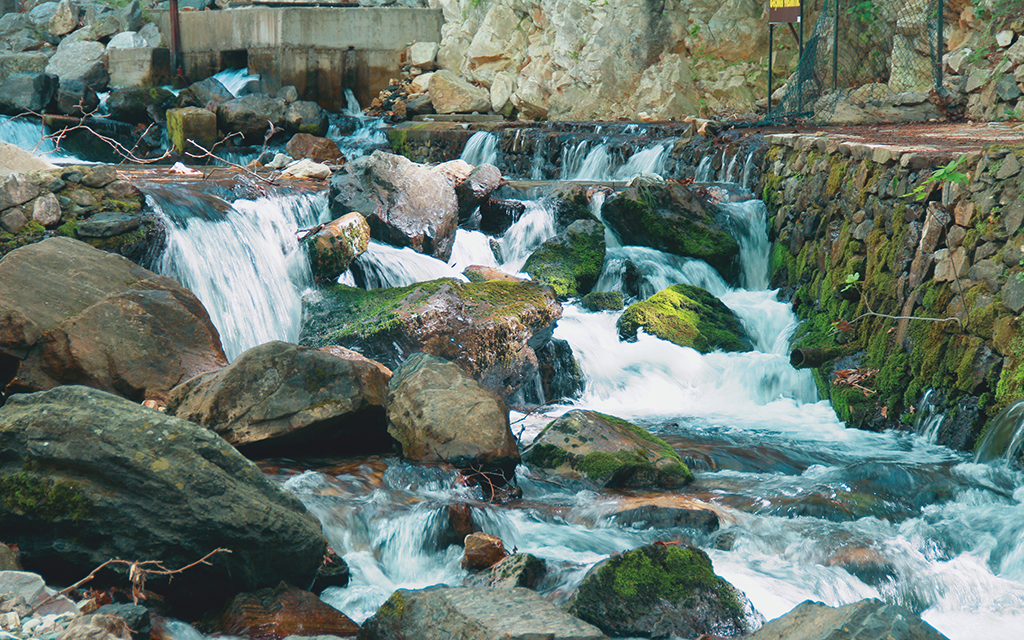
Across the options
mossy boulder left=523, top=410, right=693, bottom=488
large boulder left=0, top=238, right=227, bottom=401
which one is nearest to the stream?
mossy boulder left=523, top=410, right=693, bottom=488

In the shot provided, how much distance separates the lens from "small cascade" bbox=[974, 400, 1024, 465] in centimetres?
475

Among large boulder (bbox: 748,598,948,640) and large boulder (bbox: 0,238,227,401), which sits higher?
large boulder (bbox: 748,598,948,640)

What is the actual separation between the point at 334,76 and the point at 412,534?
1403 centimetres

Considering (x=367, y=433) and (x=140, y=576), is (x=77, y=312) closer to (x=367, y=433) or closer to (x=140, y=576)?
(x=367, y=433)

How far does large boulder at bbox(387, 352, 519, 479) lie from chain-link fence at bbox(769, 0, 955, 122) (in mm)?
8045

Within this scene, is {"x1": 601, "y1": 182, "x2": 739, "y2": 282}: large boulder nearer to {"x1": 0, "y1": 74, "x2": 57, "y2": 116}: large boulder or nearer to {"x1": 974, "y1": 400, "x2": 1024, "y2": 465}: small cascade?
{"x1": 974, "y1": 400, "x2": 1024, "y2": 465}: small cascade

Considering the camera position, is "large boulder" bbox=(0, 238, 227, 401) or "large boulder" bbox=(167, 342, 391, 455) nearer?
"large boulder" bbox=(167, 342, 391, 455)

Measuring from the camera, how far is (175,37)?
17188 mm

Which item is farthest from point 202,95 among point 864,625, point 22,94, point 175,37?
point 864,625

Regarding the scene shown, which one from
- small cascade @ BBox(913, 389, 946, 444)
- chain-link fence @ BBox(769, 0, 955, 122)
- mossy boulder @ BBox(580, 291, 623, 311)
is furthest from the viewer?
chain-link fence @ BBox(769, 0, 955, 122)

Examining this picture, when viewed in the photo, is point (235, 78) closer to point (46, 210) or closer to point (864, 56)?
point (46, 210)

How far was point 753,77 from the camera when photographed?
45.6 ft

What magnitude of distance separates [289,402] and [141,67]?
1426 cm

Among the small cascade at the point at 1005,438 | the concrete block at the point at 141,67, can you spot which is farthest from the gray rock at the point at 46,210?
the concrete block at the point at 141,67
